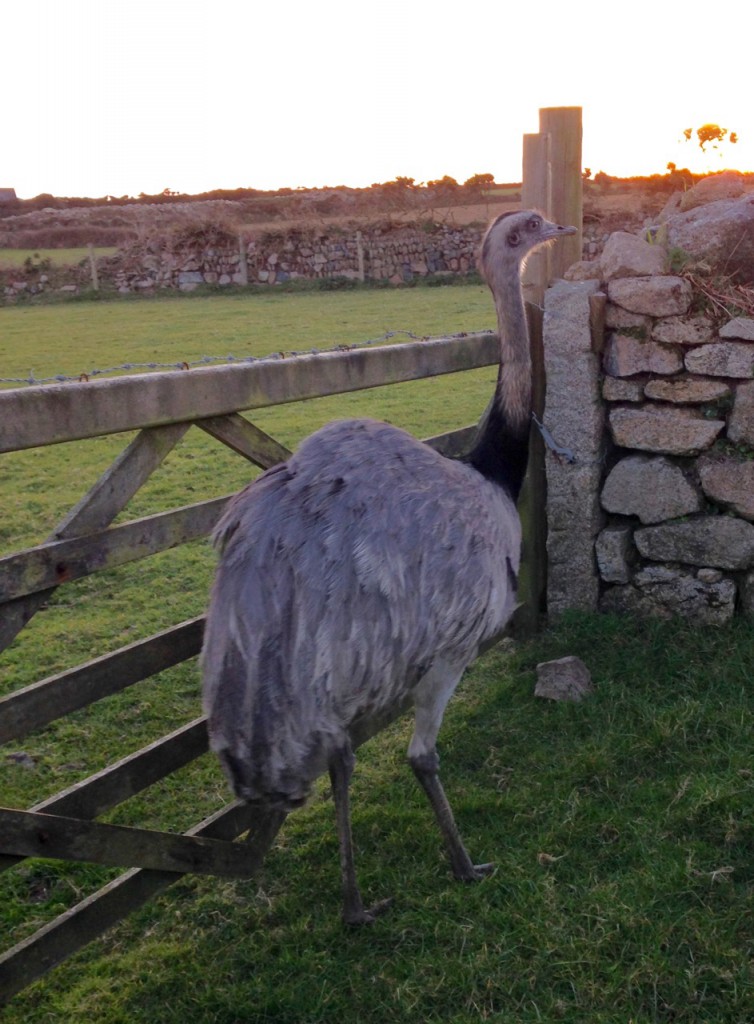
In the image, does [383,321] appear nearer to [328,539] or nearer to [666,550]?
[666,550]

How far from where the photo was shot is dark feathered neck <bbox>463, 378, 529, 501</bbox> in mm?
3520

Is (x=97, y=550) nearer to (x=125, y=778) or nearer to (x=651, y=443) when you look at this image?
(x=125, y=778)

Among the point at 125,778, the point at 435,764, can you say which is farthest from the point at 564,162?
the point at 125,778

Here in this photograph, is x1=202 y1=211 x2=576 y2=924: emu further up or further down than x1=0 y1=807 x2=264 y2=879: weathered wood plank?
further up

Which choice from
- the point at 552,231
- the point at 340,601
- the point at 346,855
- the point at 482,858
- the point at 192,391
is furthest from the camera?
the point at 552,231

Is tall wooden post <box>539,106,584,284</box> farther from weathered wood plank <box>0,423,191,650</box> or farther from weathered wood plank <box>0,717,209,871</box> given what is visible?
weathered wood plank <box>0,717,209,871</box>

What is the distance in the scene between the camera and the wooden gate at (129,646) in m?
2.56

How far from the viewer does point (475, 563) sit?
3027mm

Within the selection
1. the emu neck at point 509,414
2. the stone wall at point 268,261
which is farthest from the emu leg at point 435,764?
the stone wall at point 268,261

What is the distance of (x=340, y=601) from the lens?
9.01ft

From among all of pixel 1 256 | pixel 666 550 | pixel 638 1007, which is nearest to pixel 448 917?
pixel 638 1007

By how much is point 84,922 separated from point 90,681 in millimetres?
629

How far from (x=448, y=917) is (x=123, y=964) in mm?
931

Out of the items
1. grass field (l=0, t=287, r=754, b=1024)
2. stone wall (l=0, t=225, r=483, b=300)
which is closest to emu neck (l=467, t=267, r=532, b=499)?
grass field (l=0, t=287, r=754, b=1024)
